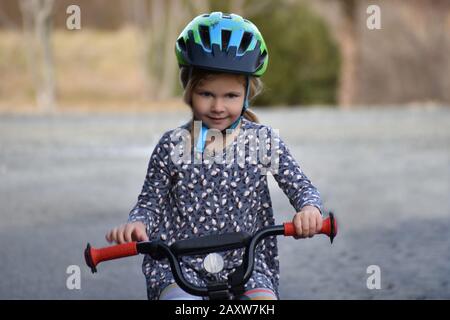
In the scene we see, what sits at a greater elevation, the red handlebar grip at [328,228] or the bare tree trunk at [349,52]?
the bare tree trunk at [349,52]

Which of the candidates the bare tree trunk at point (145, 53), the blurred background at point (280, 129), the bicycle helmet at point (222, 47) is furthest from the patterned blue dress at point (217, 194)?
the bare tree trunk at point (145, 53)

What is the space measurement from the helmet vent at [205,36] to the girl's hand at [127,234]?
708 mm

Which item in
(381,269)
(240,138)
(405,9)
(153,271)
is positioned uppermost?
(405,9)

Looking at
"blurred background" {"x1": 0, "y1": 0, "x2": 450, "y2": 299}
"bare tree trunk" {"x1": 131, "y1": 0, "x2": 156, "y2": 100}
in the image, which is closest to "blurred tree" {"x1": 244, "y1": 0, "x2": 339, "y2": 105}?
"blurred background" {"x1": 0, "y1": 0, "x2": 450, "y2": 299}

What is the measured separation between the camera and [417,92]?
28.7m

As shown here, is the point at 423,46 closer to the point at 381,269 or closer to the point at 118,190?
the point at 118,190

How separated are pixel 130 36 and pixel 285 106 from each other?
295 inches

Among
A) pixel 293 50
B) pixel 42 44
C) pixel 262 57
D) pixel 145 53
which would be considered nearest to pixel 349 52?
pixel 293 50

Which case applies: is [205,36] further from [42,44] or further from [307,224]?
[42,44]

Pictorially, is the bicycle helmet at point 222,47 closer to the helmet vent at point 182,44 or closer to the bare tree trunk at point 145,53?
the helmet vent at point 182,44

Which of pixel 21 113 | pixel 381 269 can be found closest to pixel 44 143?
pixel 21 113

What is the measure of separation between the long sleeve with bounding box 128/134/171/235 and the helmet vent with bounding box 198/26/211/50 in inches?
14.7

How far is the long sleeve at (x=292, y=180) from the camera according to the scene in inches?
140

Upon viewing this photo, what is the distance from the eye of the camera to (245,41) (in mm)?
3662
